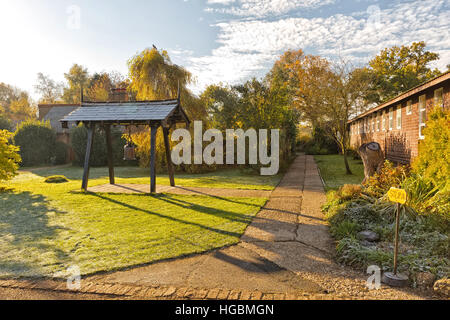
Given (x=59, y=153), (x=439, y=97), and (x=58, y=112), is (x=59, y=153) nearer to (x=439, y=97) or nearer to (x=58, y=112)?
(x=58, y=112)

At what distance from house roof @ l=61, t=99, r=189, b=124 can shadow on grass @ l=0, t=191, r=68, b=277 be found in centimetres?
347

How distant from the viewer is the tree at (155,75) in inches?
683

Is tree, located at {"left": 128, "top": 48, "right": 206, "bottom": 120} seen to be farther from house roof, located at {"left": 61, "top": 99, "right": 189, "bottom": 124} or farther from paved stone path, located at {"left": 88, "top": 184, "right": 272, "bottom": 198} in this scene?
paved stone path, located at {"left": 88, "top": 184, "right": 272, "bottom": 198}

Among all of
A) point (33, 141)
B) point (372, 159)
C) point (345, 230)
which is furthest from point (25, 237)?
point (33, 141)

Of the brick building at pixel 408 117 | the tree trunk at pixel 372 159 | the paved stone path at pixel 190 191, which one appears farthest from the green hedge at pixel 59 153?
the brick building at pixel 408 117

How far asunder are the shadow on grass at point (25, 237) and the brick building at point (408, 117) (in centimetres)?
1042

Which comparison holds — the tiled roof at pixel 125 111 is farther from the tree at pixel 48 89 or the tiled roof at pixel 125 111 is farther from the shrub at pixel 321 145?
the tree at pixel 48 89

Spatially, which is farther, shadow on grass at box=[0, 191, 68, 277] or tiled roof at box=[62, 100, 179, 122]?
tiled roof at box=[62, 100, 179, 122]

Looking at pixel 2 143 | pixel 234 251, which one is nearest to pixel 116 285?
pixel 234 251

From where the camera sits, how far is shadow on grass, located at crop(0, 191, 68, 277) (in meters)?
4.14

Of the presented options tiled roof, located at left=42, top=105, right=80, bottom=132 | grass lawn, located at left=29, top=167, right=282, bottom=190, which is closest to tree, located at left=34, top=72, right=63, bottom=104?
tiled roof, located at left=42, top=105, right=80, bottom=132

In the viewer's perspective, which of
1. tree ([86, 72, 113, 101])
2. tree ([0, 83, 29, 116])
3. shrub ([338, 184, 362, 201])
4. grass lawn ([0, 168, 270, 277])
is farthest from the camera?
tree ([0, 83, 29, 116])

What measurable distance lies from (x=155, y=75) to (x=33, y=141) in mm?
13811

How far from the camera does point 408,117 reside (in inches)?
464
